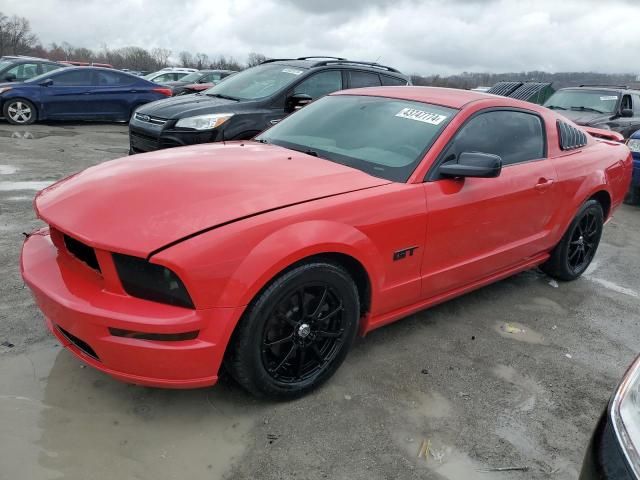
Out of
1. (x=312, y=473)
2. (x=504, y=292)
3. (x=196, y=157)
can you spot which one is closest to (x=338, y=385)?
(x=312, y=473)

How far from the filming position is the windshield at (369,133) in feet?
10.1

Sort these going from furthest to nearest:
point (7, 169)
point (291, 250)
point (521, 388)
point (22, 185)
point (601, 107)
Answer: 1. point (601, 107)
2. point (7, 169)
3. point (22, 185)
4. point (521, 388)
5. point (291, 250)

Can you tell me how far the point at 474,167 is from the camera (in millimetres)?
2949

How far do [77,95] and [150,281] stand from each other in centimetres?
1065

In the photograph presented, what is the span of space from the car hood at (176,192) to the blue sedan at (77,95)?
946 cm

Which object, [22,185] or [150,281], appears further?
[22,185]

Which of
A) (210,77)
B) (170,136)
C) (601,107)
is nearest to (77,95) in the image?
(170,136)

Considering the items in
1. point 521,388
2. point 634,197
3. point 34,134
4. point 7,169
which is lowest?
point 521,388

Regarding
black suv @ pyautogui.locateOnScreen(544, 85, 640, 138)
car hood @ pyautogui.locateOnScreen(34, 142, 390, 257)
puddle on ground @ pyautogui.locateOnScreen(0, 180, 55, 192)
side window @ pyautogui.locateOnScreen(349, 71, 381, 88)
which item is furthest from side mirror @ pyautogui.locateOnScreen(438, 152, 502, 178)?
black suv @ pyautogui.locateOnScreen(544, 85, 640, 138)

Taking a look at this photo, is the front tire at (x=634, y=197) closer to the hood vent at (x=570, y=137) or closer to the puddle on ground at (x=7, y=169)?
the hood vent at (x=570, y=137)

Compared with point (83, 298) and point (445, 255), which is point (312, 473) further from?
point (445, 255)

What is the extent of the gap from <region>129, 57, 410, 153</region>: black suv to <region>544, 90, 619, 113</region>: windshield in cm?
495

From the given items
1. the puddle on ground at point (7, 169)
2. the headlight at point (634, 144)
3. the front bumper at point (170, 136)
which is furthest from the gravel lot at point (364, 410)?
the headlight at point (634, 144)

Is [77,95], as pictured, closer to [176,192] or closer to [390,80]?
[390,80]
